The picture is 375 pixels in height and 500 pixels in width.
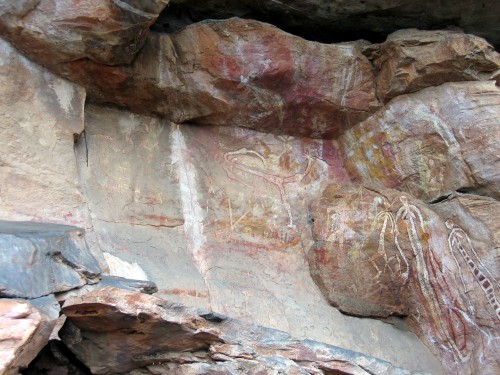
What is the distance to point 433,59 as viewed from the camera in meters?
5.31

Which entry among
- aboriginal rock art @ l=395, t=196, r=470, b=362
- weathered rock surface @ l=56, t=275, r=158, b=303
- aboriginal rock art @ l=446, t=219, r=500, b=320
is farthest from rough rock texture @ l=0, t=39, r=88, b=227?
aboriginal rock art @ l=446, t=219, r=500, b=320

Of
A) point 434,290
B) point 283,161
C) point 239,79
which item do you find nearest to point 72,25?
point 239,79

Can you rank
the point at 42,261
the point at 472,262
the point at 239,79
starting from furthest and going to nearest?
the point at 239,79
the point at 472,262
the point at 42,261

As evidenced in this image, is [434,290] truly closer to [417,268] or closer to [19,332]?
[417,268]

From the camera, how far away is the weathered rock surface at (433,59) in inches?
209

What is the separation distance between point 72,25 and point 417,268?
2931 millimetres

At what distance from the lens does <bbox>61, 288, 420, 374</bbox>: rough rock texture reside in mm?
3354

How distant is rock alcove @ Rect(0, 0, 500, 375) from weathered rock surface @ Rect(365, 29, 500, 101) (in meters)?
Answer: 0.02

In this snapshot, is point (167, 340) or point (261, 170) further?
point (261, 170)

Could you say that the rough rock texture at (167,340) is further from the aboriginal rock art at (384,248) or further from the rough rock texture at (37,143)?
the aboriginal rock art at (384,248)

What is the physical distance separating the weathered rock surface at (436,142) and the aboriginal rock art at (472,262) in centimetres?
38

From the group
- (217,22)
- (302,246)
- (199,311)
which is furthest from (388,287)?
(217,22)

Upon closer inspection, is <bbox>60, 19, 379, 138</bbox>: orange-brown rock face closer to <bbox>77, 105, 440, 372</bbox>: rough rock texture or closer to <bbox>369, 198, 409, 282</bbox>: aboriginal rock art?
<bbox>77, 105, 440, 372</bbox>: rough rock texture

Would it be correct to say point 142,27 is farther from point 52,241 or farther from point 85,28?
point 52,241
